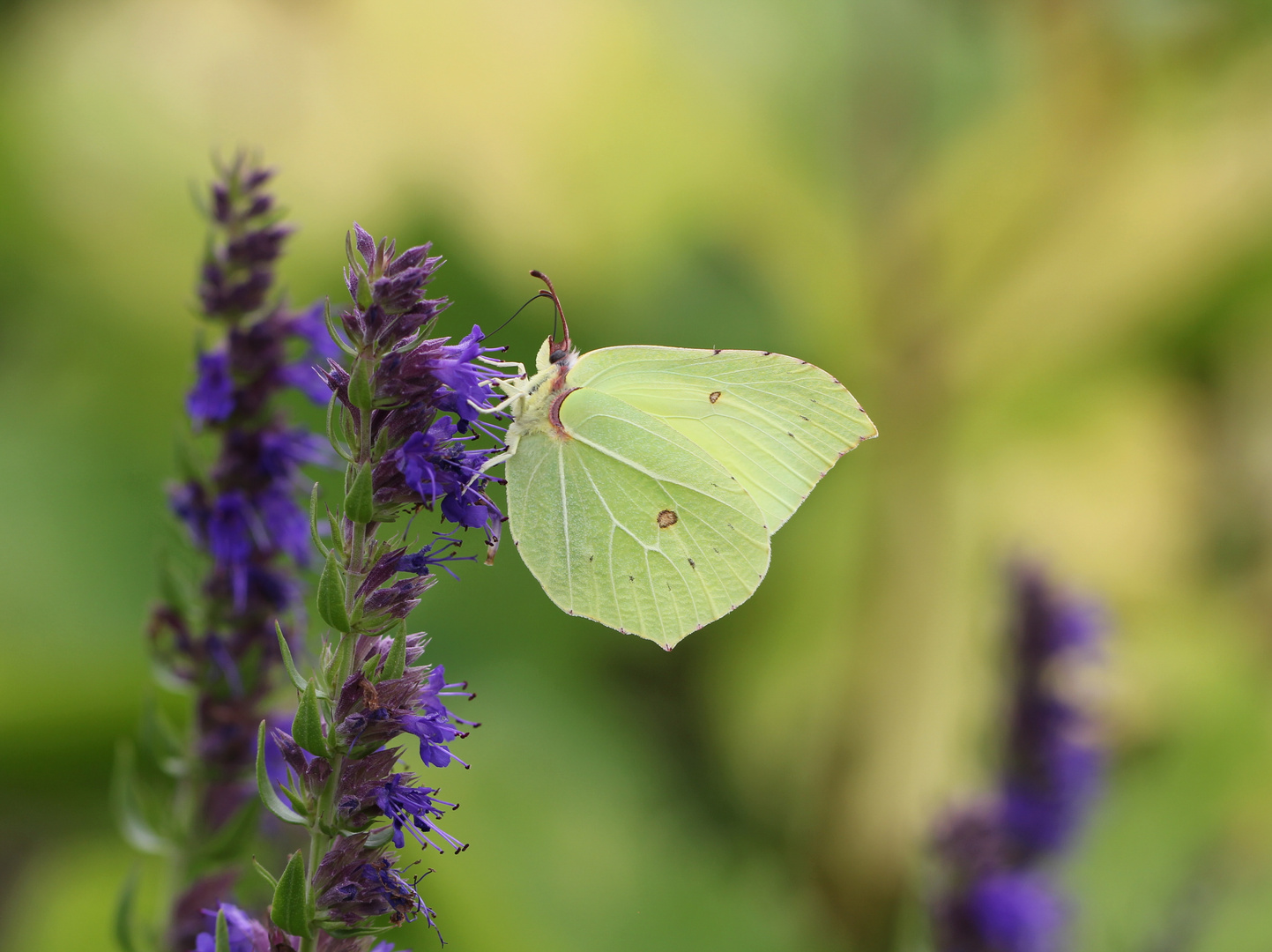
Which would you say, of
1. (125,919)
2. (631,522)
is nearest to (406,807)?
(125,919)

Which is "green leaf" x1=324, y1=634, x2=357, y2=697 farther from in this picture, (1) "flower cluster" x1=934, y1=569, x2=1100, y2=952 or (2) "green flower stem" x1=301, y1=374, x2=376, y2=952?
(1) "flower cluster" x1=934, y1=569, x2=1100, y2=952

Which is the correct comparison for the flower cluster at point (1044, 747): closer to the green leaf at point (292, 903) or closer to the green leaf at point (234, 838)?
the green leaf at point (234, 838)

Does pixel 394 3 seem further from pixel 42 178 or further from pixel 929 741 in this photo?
pixel 929 741

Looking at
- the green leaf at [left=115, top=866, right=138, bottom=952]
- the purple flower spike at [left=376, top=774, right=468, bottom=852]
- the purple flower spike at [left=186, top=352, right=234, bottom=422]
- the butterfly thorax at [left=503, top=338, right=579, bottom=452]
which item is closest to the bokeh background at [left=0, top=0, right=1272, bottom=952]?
the butterfly thorax at [left=503, top=338, right=579, bottom=452]

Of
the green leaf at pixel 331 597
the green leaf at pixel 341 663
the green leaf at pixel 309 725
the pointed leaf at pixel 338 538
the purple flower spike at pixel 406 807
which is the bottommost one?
the purple flower spike at pixel 406 807

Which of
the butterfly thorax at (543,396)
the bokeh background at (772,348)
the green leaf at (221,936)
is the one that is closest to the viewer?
the green leaf at (221,936)

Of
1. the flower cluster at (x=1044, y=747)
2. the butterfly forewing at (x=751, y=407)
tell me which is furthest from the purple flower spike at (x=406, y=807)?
the flower cluster at (x=1044, y=747)

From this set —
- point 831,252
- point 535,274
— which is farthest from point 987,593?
point 535,274
